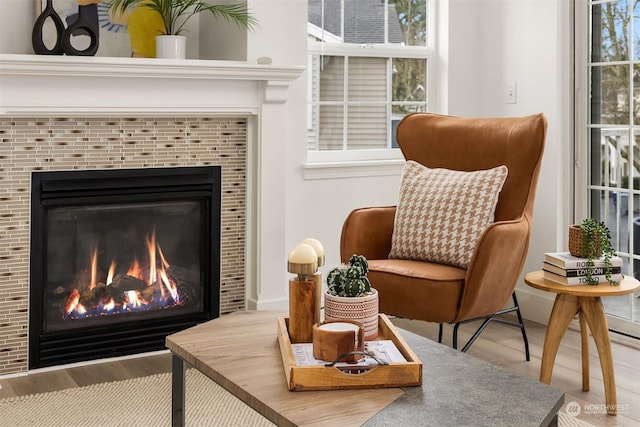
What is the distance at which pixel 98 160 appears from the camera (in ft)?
11.0

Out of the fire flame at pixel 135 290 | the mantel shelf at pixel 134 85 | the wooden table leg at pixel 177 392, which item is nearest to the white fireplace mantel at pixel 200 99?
the mantel shelf at pixel 134 85

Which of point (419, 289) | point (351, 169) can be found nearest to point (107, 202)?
point (351, 169)

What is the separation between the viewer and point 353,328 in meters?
1.87

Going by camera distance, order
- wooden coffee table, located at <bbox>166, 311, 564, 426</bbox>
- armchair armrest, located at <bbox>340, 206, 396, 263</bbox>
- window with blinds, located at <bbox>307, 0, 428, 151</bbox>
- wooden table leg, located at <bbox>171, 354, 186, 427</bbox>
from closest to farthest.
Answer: wooden coffee table, located at <bbox>166, 311, 564, 426</bbox> → wooden table leg, located at <bbox>171, 354, 186, 427</bbox> → armchair armrest, located at <bbox>340, 206, 396, 263</bbox> → window with blinds, located at <bbox>307, 0, 428, 151</bbox>

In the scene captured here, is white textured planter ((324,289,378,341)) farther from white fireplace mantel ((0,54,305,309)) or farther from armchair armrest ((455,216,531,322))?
white fireplace mantel ((0,54,305,309))

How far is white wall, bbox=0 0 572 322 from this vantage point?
3807 mm

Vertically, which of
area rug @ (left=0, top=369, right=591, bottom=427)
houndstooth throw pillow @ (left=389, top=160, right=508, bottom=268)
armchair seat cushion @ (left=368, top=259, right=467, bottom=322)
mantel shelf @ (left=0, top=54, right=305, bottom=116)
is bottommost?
area rug @ (left=0, top=369, right=591, bottom=427)

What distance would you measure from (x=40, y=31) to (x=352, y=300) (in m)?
1.98

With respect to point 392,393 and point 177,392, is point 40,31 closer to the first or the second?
point 177,392

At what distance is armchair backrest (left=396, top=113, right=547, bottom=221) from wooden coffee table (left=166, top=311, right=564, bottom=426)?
138 centimetres

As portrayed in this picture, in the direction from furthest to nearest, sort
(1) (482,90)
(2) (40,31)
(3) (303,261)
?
(1) (482,90)
(2) (40,31)
(3) (303,261)

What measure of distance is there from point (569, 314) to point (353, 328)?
4.36ft

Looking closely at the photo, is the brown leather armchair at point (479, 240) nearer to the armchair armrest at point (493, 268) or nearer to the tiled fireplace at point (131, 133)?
the armchair armrest at point (493, 268)

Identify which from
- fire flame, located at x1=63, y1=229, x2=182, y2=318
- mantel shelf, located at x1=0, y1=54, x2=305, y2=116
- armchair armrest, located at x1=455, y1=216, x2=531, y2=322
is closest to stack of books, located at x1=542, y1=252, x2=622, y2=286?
armchair armrest, located at x1=455, y1=216, x2=531, y2=322
